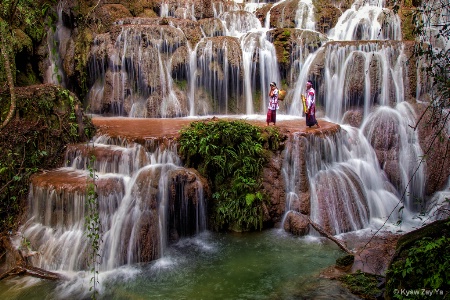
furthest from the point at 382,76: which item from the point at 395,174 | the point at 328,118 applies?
the point at 395,174

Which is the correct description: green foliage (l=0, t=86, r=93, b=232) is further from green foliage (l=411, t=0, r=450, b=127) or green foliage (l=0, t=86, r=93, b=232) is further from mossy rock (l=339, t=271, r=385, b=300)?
green foliage (l=411, t=0, r=450, b=127)

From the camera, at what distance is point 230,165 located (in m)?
8.59

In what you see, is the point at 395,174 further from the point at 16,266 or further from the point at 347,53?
the point at 16,266

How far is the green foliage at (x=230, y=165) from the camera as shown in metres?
8.37

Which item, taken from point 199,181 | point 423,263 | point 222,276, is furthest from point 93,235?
point 423,263

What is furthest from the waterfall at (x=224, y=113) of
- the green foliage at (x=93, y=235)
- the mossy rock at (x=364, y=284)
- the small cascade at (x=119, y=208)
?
the mossy rock at (x=364, y=284)

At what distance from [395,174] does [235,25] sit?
32.2 ft

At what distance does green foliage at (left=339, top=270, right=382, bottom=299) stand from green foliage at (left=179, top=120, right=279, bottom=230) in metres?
2.81

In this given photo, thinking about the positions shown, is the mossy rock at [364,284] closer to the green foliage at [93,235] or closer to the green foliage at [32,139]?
the green foliage at [93,235]

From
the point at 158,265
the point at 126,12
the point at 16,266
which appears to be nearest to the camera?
the point at 16,266

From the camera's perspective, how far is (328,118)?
41.6 ft

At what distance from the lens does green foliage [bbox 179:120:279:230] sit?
8.37 meters

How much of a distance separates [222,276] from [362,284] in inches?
94.6

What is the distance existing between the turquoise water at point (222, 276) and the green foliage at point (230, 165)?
0.60 m
